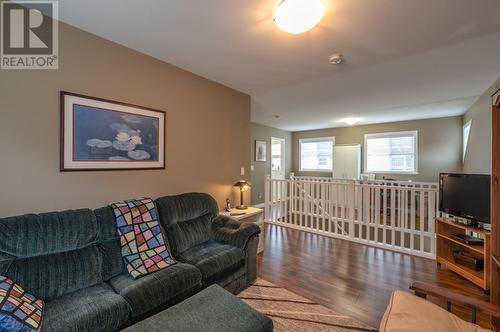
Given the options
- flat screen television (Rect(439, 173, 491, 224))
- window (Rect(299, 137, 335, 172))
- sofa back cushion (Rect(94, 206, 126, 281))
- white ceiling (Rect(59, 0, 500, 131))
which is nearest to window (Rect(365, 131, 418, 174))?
window (Rect(299, 137, 335, 172))

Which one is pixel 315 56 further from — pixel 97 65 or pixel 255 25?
pixel 97 65

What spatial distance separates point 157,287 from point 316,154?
6.81 meters

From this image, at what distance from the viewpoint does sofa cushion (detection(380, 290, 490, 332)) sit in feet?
3.70

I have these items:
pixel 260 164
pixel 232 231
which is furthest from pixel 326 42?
pixel 260 164

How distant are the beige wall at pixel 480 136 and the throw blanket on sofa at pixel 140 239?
4596mm

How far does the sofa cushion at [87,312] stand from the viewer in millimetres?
1249

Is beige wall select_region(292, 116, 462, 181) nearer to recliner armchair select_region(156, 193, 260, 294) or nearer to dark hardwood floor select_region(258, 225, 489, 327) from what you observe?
dark hardwood floor select_region(258, 225, 489, 327)

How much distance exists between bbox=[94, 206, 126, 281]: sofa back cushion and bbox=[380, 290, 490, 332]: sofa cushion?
191cm

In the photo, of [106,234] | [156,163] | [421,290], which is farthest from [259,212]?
[421,290]

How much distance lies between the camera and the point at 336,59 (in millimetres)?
2508

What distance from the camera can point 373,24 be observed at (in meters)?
1.92

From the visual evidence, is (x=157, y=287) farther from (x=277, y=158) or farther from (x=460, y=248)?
(x=277, y=158)

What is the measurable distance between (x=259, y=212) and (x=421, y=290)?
7.35 feet

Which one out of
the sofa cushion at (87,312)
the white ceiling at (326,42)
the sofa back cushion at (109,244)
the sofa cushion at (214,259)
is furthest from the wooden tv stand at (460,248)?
the sofa back cushion at (109,244)
